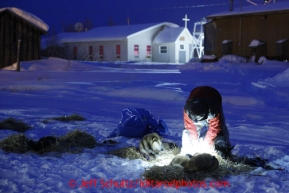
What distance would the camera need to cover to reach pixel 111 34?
1918 inches

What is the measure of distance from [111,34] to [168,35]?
658 centimetres

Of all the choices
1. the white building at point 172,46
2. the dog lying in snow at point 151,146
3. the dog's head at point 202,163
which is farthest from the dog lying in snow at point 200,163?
the white building at point 172,46

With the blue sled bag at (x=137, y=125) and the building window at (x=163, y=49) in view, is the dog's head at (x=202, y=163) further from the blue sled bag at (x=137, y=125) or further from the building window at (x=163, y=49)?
the building window at (x=163, y=49)

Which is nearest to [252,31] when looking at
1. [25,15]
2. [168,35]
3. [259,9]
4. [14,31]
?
[259,9]

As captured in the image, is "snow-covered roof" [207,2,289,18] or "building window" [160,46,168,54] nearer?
"snow-covered roof" [207,2,289,18]

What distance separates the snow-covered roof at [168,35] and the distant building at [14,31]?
2161 centimetres

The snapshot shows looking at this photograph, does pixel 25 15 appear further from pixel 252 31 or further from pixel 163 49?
pixel 163 49

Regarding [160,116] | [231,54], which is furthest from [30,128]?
[231,54]

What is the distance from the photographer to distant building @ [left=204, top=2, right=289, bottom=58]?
31.4 meters

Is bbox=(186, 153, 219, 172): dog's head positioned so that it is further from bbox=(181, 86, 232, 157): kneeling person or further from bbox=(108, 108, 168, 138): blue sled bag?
bbox=(108, 108, 168, 138): blue sled bag

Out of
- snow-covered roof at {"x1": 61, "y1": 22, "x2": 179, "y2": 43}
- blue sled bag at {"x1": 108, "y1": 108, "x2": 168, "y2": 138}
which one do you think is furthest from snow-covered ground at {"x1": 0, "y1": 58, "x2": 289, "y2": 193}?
snow-covered roof at {"x1": 61, "y1": 22, "x2": 179, "y2": 43}

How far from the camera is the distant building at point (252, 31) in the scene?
31416 mm

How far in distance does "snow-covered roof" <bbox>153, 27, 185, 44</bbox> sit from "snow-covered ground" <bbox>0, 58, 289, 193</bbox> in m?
26.8

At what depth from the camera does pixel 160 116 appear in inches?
421
